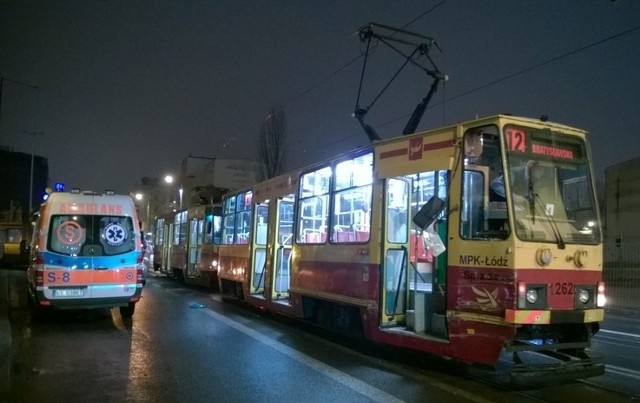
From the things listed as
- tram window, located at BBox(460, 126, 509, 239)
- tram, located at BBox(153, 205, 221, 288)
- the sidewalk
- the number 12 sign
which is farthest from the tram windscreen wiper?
tram, located at BBox(153, 205, 221, 288)

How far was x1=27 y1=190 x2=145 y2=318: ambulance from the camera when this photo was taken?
1094 centimetres

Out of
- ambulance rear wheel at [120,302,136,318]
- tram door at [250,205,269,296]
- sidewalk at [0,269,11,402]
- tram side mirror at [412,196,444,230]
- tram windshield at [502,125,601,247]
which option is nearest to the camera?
sidewalk at [0,269,11,402]

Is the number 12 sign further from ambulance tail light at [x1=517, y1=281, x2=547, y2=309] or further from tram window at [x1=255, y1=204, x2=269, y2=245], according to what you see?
tram window at [x1=255, y1=204, x2=269, y2=245]

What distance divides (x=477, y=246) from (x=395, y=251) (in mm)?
1877

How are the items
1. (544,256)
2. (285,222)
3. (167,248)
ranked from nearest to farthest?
(544,256), (285,222), (167,248)

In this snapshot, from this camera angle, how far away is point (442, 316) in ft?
25.5

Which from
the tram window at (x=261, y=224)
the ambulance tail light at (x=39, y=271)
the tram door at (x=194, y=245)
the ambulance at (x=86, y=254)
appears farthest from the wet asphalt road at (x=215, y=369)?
the tram door at (x=194, y=245)

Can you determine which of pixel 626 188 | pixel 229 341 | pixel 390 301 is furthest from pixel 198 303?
pixel 626 188

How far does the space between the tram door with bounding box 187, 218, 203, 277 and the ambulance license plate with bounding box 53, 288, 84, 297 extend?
9.31 m

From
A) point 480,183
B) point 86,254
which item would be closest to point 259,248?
point 86,254

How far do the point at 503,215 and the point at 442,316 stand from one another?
5.91ft

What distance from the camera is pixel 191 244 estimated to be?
21859 millimetres

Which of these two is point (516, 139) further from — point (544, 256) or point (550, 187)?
point (544, 256)

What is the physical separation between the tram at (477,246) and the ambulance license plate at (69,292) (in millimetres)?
4906
